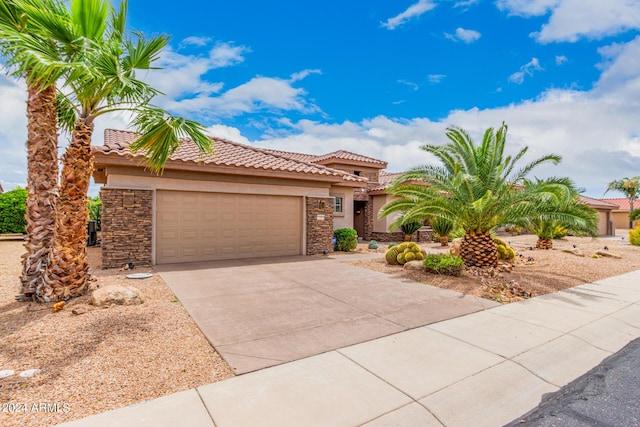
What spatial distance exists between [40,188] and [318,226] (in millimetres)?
9368

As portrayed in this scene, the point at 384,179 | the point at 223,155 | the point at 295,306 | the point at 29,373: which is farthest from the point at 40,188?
the point at 384,179

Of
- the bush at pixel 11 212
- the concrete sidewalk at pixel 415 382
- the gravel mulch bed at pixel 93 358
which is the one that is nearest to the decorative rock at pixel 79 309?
the gravel mulch bed at pixel 93 358

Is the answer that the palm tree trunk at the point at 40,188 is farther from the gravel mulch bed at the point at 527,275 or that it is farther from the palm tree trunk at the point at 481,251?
the palm tree trunk at the point at 481,251

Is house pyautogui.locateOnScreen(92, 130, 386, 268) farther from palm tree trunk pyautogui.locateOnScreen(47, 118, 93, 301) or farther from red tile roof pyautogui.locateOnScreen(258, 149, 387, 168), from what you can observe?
red tile roof pyautogui.locateOnScreen(258, 149, 387, 168)

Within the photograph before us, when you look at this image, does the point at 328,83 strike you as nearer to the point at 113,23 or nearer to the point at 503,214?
the point at 503,214

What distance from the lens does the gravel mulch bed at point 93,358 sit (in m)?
3.19

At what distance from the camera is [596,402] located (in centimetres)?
350

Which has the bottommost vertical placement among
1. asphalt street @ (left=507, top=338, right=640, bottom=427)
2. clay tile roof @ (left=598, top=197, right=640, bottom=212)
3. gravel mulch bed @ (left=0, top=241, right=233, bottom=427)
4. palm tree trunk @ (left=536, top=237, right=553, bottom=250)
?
asphalt street @ (left=507, top=338, right=640, bottom=427)

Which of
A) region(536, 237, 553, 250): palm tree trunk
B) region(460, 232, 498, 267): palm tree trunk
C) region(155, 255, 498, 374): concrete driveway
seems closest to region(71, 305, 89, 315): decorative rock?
region(155, 255, 498, 374): concrete driveway

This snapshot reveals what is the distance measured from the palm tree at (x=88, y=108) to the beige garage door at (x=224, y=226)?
14.7ft

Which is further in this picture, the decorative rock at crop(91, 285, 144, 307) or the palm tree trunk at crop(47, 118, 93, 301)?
the palm tree trunk at crop(47, 118, 93, 301)

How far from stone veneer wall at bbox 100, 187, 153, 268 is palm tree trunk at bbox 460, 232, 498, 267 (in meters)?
10.3

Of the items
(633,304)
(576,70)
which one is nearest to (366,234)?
(576,70)

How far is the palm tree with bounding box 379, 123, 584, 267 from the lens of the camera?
32.1ft
